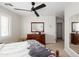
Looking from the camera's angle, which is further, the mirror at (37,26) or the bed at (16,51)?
the mirror at (37,26)

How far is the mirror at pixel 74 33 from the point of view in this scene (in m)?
2.52

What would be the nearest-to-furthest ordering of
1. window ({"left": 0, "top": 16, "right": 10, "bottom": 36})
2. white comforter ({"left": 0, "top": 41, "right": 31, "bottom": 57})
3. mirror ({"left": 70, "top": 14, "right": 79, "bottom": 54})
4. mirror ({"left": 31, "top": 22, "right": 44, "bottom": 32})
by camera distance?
white comforter ({"left": 0, "top": 41, "right": 31, "bottom": 57}) → window ({"left": 0, "top": 16, "right": 10, "bottom": 36}) → mirror ({"left": 70, "top": 14, "right": 79, "bottom": 54}) → mirror ({"left": 31, "top": 22, "right": 44, "bottom": 32})

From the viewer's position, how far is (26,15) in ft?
8.38

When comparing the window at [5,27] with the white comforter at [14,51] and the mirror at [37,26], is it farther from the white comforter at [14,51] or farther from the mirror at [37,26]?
the mirror at [37,26]

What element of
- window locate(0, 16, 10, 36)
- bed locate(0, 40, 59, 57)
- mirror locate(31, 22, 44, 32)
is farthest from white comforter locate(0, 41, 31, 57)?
mirror locate(31, 22, 44, 32)

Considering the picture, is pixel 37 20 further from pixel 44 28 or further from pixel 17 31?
pixel 17 31

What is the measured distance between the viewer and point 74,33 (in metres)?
2.75

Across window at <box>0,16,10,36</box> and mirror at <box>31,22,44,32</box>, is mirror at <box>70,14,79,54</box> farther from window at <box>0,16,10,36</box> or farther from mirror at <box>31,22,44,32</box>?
window at <box>0,16,10,36</box>

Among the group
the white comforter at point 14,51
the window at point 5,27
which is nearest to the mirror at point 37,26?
the window at point 5,27

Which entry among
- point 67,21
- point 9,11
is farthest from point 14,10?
point 67,21

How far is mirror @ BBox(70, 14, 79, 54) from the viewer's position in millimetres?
2523

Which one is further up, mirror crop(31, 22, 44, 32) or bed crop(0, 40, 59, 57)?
mirror crop(31, 22, 44, 32)

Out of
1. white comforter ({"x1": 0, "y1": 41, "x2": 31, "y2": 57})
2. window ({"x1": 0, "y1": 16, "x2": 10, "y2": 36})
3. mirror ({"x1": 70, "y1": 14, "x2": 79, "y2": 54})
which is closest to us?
white comforter ({"x1": 0, "y1": 41, "x2": 31, "y2": 57})

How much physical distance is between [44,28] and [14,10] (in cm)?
105
